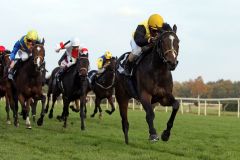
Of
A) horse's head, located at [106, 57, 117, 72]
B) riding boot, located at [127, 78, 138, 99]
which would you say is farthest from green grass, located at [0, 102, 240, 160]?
horse's head, located at [106, 57, 117, 72]

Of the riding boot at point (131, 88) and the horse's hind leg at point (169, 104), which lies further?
the riding boot at point (131, 88)

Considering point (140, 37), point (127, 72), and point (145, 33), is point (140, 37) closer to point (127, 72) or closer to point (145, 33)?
point (145, 33)

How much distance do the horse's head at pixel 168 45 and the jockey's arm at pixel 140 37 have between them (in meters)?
0.56

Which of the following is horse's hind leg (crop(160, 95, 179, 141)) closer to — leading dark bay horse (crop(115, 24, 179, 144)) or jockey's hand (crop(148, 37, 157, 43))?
leading dark bay horse (crop(115, 24, 179, 144))

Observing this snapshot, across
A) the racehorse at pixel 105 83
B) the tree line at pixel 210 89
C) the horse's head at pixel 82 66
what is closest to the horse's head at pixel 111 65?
the racehorse at pixel 105 83

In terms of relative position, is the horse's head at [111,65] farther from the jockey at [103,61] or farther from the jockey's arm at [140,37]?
the jockey's arm at [140,37]

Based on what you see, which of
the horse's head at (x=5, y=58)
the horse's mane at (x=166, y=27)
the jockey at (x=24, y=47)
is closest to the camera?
the horse's mane at (x=166, y=27)

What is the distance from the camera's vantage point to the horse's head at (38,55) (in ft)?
38.3

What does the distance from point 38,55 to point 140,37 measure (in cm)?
405

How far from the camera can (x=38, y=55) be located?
1168cm

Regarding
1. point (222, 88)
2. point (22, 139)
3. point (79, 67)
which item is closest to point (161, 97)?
point (22, 139)

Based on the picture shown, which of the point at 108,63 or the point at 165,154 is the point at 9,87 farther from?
the point at 165,154

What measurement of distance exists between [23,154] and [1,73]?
7528 millimetres

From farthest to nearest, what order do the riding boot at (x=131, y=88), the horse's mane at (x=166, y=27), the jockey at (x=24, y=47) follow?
the jockey at (x=24, y=47) < the riding boot at (x=131, y=88) < the horse's mane at (x=166, y=27)
